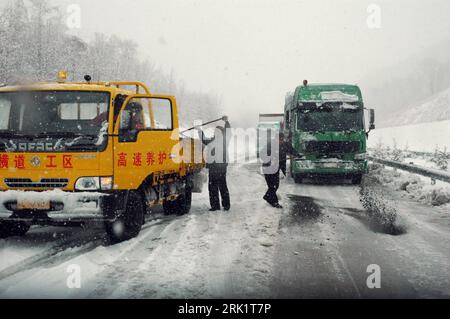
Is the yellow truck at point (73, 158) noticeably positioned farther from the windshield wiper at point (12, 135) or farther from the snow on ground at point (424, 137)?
the snow on ground at point (424, 137)

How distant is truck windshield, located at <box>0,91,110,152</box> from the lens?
20.6 feet

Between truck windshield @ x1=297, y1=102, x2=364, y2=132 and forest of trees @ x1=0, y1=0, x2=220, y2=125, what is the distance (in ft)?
69.6

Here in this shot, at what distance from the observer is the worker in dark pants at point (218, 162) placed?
9.51 meters

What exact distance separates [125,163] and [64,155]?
0.82 metres

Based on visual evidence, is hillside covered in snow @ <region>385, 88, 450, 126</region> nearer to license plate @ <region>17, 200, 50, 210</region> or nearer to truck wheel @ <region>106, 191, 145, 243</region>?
truck wheel @ <region>106, 191, 145, 243</region>

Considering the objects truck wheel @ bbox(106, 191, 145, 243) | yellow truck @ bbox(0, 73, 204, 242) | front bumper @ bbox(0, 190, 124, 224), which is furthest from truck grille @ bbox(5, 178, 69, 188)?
truck wheel @ bbox(106, 191, 145, 243)

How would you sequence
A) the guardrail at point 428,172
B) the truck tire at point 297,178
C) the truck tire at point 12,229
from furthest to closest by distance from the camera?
the truck tire at point 297,178 → the guardrail at point 428,172 → the truck tire at point 12,229

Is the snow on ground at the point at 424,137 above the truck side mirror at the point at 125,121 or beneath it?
above

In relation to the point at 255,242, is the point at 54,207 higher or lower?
higher

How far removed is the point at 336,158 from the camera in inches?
564

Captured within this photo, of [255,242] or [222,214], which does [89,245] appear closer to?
[255,242]

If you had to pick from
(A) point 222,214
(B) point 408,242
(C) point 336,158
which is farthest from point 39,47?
(B) point 408,242

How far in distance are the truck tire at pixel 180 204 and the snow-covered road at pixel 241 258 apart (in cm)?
27

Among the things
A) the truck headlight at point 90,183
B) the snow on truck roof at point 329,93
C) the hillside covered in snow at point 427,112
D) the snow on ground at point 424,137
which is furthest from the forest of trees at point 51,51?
the hillside covered in snow at point 427,112
